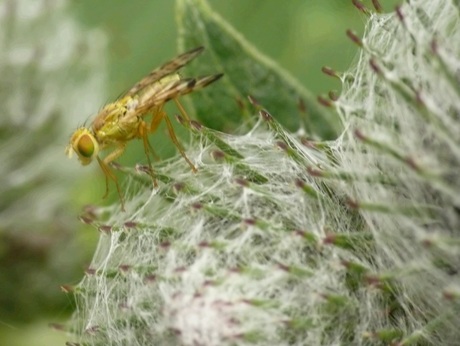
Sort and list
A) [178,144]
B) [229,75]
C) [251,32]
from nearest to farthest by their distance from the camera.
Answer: [178,144]
[229,75]
[251,32]

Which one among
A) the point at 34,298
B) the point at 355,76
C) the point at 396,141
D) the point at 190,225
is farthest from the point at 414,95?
the point at 34,298

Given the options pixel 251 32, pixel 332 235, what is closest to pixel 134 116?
pixel 332 235

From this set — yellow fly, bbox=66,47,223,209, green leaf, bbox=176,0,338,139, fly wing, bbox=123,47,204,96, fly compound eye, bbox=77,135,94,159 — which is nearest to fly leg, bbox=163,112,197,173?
yellow fly, bbox=66,47,223,209

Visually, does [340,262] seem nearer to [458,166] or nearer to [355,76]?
[458,166]

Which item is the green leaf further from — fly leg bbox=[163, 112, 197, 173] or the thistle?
the thistle

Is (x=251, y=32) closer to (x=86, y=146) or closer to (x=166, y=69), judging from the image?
(x=166, y=69)

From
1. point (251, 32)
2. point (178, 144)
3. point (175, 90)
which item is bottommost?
point (251, 32)
